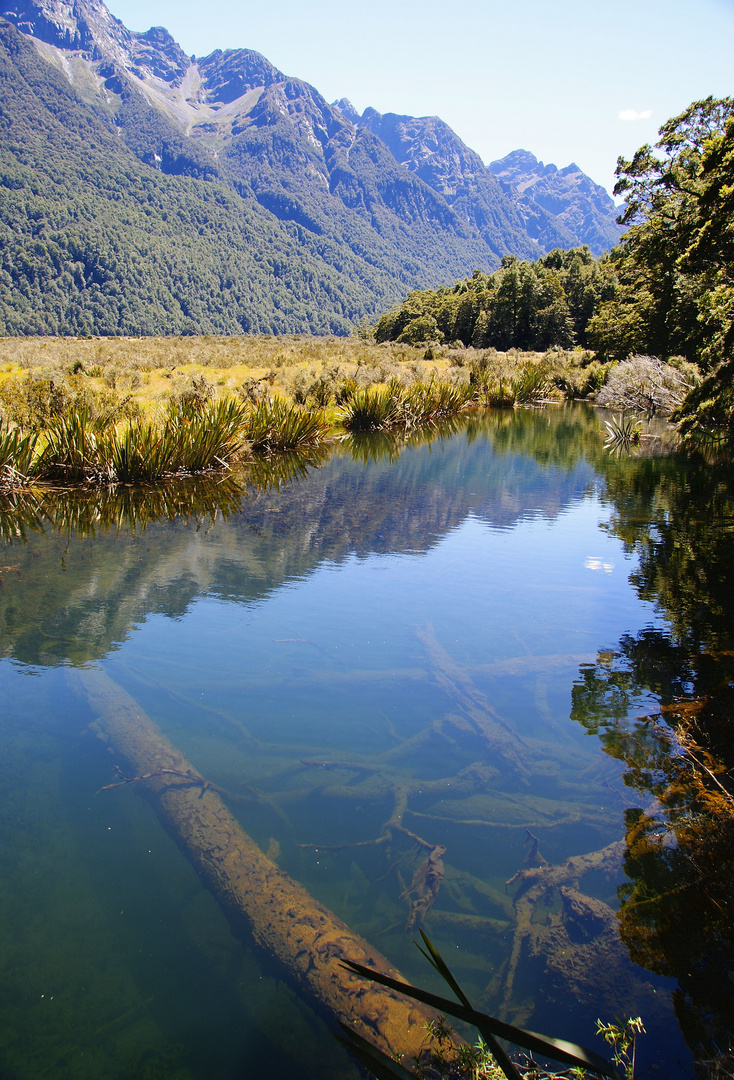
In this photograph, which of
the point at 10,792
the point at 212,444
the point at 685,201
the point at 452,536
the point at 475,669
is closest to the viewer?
the point at 10,792

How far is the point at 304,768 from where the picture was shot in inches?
160

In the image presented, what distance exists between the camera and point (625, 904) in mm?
3049

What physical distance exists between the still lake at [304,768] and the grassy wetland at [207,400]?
2587 millimetres

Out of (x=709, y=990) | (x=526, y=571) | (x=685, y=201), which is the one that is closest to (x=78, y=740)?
(x=709, y=990)

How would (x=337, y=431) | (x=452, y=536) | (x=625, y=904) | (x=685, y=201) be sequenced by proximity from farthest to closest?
(x=337, y=431), (x=685, y=201), (x=452, y=536), (x=625, y=904)

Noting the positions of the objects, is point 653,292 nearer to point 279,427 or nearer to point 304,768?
point 279,427

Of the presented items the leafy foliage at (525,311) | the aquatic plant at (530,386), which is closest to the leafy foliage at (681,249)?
the aquatic plant at (530,386)

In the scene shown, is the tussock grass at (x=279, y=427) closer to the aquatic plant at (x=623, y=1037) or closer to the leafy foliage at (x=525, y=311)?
the aquatic plant at (x=623, y=1037)

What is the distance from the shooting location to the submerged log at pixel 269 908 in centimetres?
248

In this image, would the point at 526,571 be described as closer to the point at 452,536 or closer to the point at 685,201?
the point at 452,536

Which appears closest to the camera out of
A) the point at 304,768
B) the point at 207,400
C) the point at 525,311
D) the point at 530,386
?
the point at 304,768

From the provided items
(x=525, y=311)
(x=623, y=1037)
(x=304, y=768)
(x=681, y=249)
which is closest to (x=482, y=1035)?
→ (x=623, y=1037)

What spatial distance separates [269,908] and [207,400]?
15.0 m

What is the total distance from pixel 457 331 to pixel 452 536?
1984 inches
